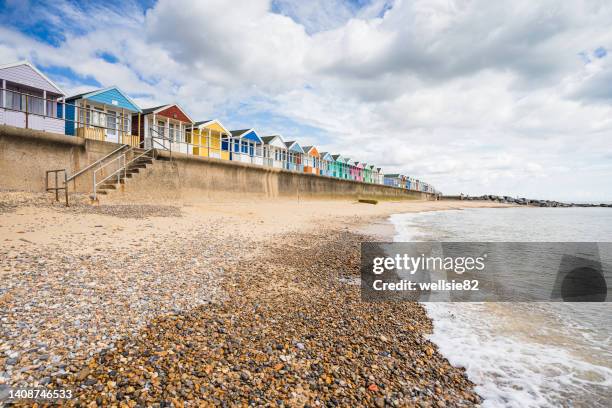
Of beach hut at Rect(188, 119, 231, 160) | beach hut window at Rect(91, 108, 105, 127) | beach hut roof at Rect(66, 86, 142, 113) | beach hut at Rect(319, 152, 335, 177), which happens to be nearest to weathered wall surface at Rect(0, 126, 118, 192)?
beach hut window at Rect(91, 108, 105, 127)

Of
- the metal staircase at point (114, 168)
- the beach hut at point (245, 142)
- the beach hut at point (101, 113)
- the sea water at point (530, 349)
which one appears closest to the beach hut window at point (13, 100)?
the beach hut at point (101, 113)

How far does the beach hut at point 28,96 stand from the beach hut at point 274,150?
18183mm

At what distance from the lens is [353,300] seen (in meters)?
4.56

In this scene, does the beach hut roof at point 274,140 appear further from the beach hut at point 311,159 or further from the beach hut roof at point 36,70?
the beach hut roof at point 36,70

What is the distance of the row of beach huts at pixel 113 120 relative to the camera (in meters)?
15.6

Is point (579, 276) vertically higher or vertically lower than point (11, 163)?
lower

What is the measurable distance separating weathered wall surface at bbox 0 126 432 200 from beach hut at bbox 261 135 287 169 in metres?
8.08

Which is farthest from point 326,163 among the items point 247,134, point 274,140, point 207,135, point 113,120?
point 113,120

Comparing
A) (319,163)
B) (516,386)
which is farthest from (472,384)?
(319,163)

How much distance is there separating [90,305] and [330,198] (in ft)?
95.9

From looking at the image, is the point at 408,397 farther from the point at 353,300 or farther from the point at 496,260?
the point at 496,260

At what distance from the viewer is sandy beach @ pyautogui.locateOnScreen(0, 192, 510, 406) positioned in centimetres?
238

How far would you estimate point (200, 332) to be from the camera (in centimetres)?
314

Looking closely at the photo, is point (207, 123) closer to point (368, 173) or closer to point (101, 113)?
point (101, 113)
